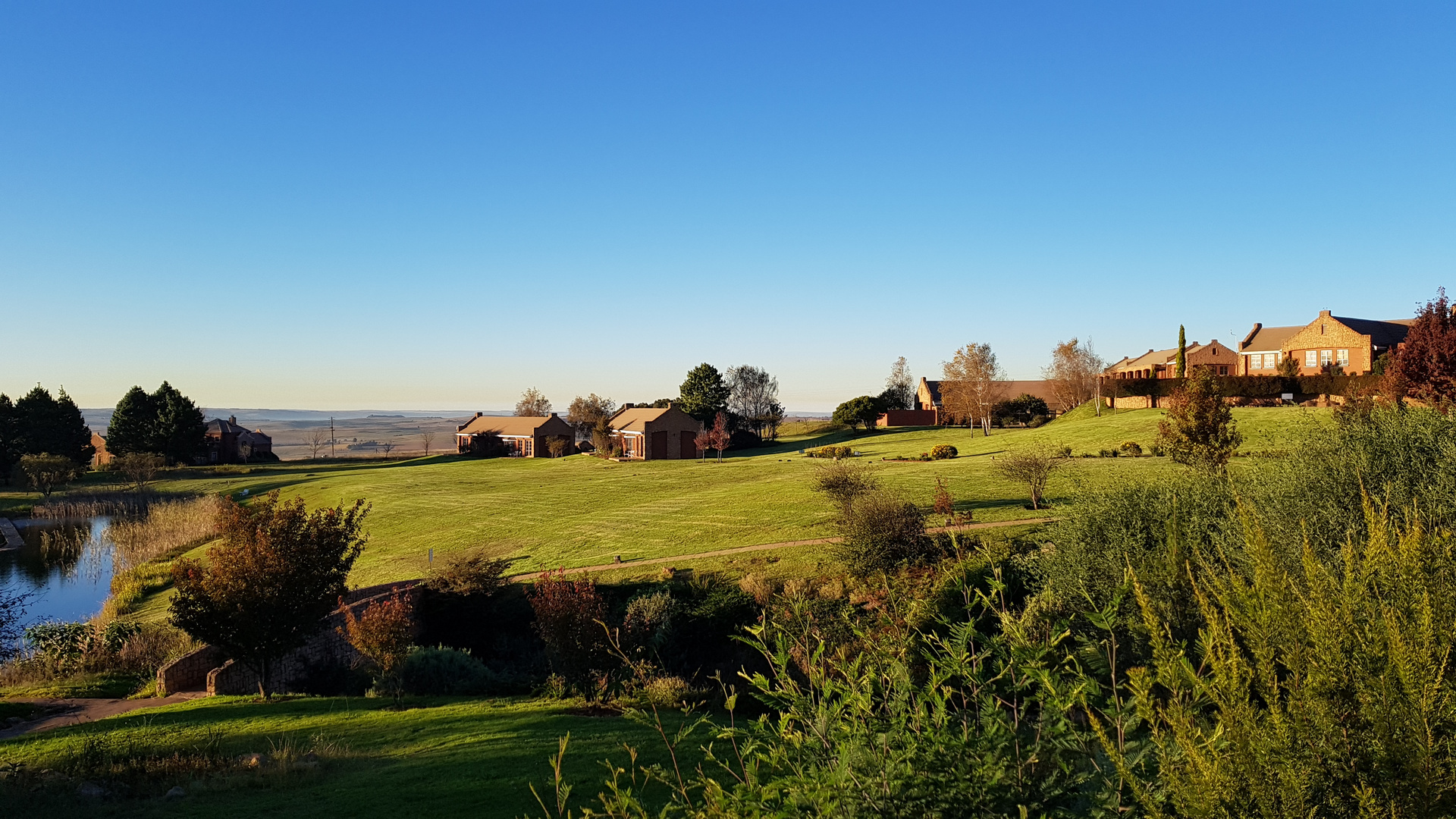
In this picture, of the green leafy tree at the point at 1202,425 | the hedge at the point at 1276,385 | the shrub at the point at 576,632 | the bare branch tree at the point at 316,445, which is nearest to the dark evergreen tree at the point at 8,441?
the bare branch tree at the point at 316,445

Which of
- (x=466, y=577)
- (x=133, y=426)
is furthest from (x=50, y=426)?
(x=466, y=577)

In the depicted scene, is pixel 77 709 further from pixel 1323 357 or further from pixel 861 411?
pixel 1323 357

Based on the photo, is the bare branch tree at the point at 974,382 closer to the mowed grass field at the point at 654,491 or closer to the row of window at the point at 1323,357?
the mowed grass field at the point at 654,491

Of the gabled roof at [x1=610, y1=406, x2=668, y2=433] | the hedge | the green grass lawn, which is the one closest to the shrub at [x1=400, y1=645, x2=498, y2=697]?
the green grass lawn

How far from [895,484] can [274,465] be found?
67727 mm

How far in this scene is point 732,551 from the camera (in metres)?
27.9

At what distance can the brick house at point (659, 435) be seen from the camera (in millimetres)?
67188

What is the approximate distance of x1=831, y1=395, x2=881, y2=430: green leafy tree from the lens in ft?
265

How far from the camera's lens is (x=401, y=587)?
25.2 m

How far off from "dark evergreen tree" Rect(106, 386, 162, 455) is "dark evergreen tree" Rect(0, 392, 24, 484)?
265 inches

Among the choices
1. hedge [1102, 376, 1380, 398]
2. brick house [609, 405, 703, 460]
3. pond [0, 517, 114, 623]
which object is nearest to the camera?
pond [0, 517, 114, 623]

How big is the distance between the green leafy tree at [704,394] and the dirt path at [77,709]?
6140cm

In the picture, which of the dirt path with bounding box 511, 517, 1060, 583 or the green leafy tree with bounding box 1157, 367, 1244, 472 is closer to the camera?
the green leafy tree with bounding box 1157, 367, 1244, 472

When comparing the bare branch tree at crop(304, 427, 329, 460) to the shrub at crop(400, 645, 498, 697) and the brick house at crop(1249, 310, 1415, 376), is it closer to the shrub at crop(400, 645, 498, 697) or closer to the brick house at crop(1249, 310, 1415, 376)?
the shrub at crop(400, 645, 498, 697)
